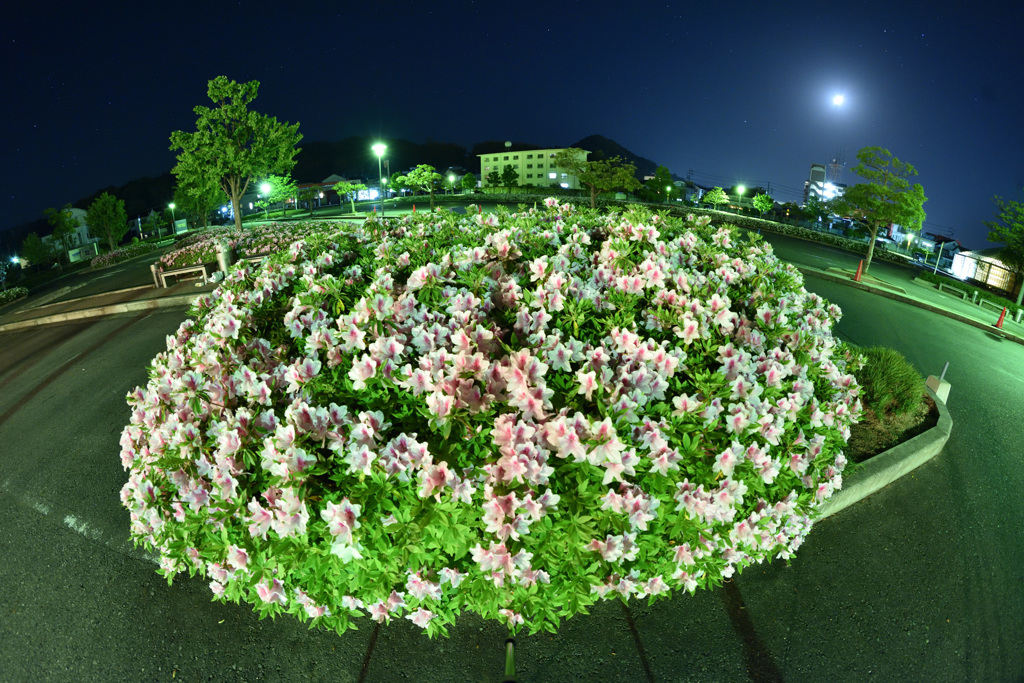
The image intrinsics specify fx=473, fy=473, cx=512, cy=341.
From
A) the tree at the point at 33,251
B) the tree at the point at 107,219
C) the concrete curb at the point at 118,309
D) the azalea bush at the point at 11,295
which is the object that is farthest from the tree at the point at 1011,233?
the tree at the point at 33,251

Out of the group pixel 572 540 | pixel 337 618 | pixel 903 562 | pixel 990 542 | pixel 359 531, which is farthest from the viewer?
pixel 990 542

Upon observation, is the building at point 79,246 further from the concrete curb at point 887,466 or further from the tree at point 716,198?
the tree at point 716,198

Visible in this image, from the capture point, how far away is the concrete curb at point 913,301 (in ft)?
45.8

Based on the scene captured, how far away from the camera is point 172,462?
2.68 meters

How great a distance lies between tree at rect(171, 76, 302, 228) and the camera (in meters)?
29.6

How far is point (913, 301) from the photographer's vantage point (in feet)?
53.9

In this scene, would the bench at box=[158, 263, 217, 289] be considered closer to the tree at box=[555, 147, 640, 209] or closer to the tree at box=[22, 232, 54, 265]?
the tree at box=[555, 147, 640, 209]

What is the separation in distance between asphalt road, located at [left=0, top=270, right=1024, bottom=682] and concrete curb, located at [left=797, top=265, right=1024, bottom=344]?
10.7m

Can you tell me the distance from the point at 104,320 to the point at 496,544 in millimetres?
14931

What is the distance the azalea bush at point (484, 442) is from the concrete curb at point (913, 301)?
15.5 m

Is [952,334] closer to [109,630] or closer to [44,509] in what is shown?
[109,630]

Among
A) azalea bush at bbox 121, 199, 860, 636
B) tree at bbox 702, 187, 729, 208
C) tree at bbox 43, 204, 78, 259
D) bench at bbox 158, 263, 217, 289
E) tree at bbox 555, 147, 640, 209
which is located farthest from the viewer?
tree at bbox 43, 204, 78, 259

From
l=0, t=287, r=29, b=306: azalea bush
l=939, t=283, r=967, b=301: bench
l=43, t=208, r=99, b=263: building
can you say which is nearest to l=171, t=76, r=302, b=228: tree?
l=0, t=287, r=29, b=306: azalea bush

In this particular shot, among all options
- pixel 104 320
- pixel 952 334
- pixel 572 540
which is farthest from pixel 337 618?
pixel 952 334
